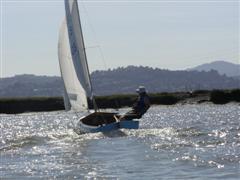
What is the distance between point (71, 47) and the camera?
39.8 m

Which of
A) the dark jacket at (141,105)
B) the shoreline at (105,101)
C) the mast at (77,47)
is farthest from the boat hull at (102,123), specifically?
the shoreline at (105,101)

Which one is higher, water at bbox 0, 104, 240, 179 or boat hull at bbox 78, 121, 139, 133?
water at bbox 0, 104, 240, 179

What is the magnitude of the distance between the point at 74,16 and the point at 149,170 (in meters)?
20.6

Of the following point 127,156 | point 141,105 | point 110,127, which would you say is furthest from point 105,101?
point 127,156

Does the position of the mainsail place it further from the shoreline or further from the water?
the shoreline

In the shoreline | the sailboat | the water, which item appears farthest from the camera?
the shoreline

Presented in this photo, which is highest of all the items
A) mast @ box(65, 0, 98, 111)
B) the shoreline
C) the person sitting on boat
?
mast @ box(65, 0, 98, 111)

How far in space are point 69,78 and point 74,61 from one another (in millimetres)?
1079

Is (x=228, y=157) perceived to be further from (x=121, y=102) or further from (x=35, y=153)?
(x=121, y=102)

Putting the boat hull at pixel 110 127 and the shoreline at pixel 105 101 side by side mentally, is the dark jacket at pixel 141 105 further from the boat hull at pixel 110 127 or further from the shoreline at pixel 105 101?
the shoreline at pixel 105 101

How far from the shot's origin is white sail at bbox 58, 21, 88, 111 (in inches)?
1551

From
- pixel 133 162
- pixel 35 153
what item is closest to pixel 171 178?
pixel 133 162

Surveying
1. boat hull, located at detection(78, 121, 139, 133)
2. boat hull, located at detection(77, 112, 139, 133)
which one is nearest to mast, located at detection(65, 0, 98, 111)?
boat hull, located at detection(77, 112, 139, 133)

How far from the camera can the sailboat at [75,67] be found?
3922cm
